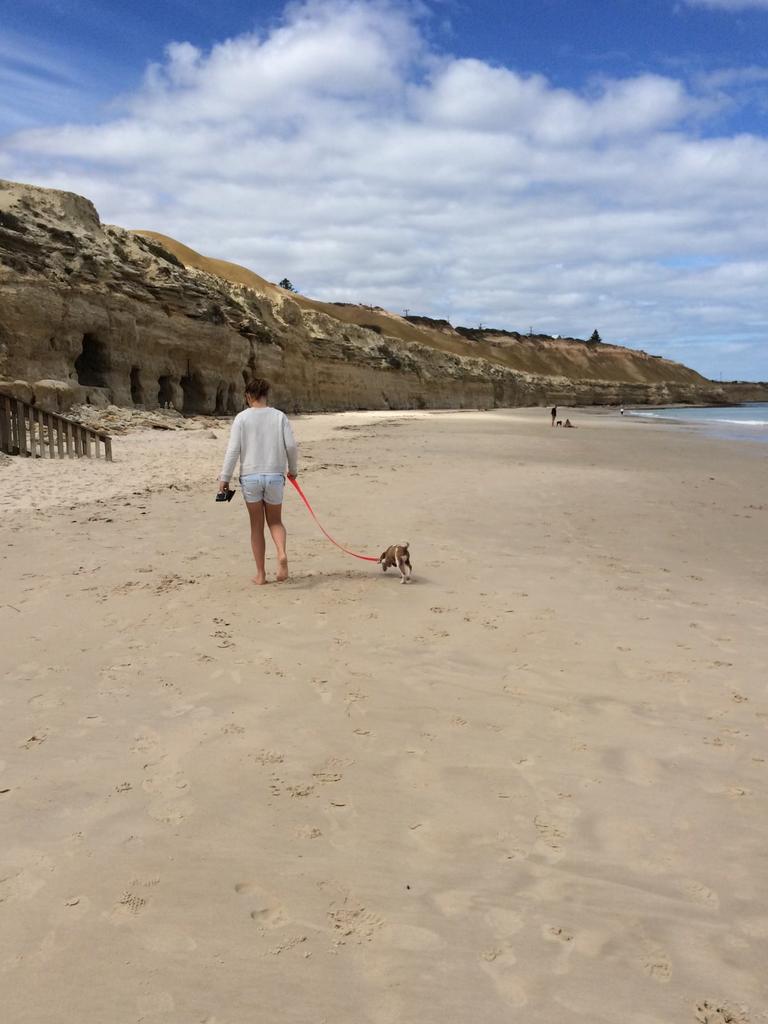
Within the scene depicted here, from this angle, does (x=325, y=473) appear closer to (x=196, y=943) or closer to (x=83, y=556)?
(x=83, y=556)

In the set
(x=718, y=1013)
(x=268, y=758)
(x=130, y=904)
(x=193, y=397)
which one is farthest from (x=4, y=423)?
(x=193, y=397)

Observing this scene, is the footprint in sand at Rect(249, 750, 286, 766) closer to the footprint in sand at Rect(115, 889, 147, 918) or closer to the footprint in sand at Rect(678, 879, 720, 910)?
the footprint in sand at Rect(115, 889, 147, 918)

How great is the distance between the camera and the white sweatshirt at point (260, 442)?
624 cm

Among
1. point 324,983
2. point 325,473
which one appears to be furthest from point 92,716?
point 325,473

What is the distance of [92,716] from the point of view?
3.62m

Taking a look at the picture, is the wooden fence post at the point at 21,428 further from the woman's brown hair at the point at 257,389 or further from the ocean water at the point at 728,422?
the ocean water at the point at 728,422

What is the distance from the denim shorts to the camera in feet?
20.5

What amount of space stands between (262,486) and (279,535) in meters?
0.48

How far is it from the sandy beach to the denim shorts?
0.79 m

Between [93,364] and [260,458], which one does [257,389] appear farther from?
[93,364]

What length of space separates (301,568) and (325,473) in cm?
727

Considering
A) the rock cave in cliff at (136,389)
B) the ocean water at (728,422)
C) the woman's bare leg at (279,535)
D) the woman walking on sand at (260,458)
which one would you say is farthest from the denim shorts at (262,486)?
the ocean water at (728,422)

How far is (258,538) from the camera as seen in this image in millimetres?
6234

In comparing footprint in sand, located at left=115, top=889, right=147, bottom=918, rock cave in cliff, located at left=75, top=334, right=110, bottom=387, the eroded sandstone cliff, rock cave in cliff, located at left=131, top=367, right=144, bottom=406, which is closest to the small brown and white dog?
footprint in sand, located at left=115, top=889, right=147, bottom=918
